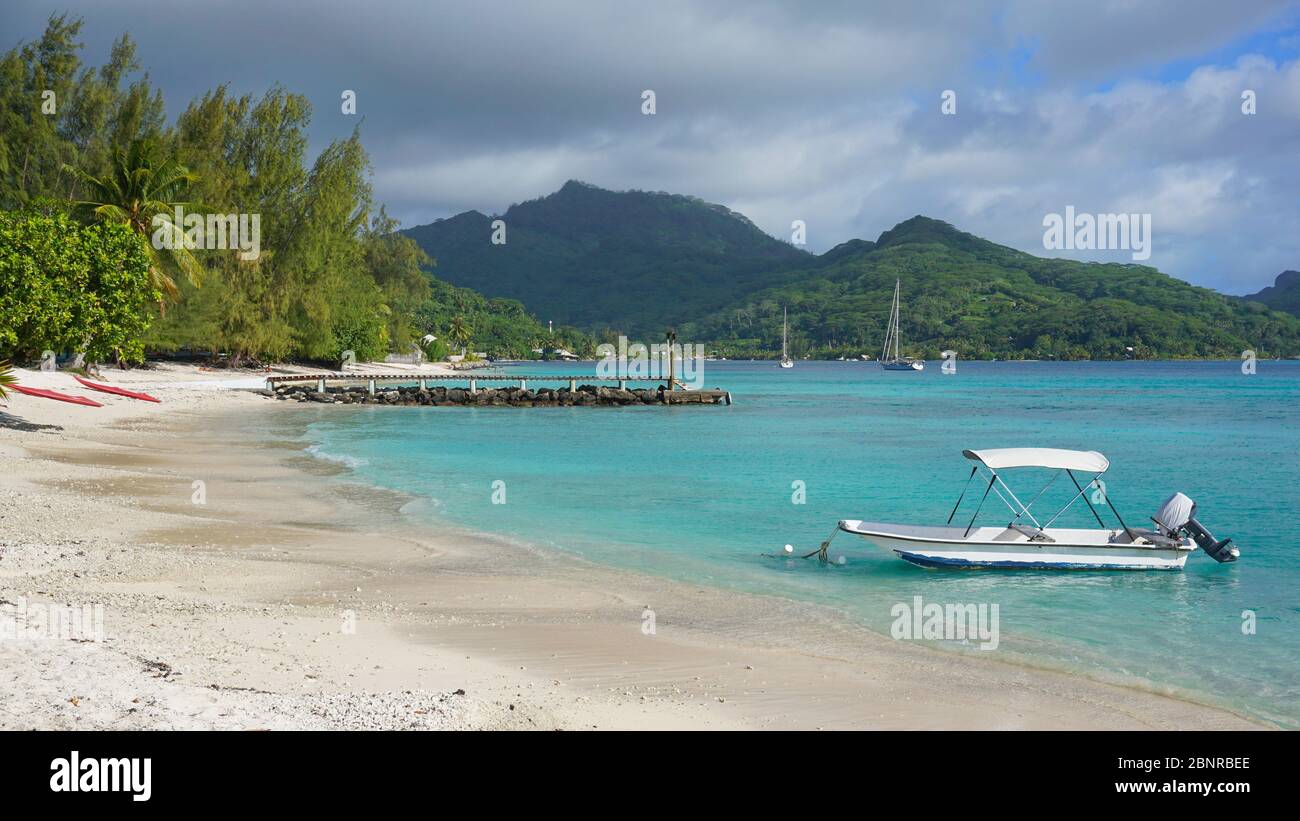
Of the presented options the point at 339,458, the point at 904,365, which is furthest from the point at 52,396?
the point at 904,365

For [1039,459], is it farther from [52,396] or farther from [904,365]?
[904,365]

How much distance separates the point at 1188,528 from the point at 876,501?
30.7ft

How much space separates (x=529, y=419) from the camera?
55812mm

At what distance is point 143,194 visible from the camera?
5403 centimetres

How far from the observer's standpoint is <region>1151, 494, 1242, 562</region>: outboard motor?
16625mm

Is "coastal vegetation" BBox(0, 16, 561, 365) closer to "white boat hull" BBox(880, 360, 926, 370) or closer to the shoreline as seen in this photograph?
the shoreline

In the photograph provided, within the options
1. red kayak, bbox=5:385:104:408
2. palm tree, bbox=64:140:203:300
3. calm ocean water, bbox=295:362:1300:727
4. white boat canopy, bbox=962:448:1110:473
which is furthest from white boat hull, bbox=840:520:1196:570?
palm tree, bbox=64:140:203:300

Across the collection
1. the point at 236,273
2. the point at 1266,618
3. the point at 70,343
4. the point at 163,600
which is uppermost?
the point at 236,273

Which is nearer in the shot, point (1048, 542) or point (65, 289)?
point (1048, 542)

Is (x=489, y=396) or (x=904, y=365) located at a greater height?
(x=904, y=365)
